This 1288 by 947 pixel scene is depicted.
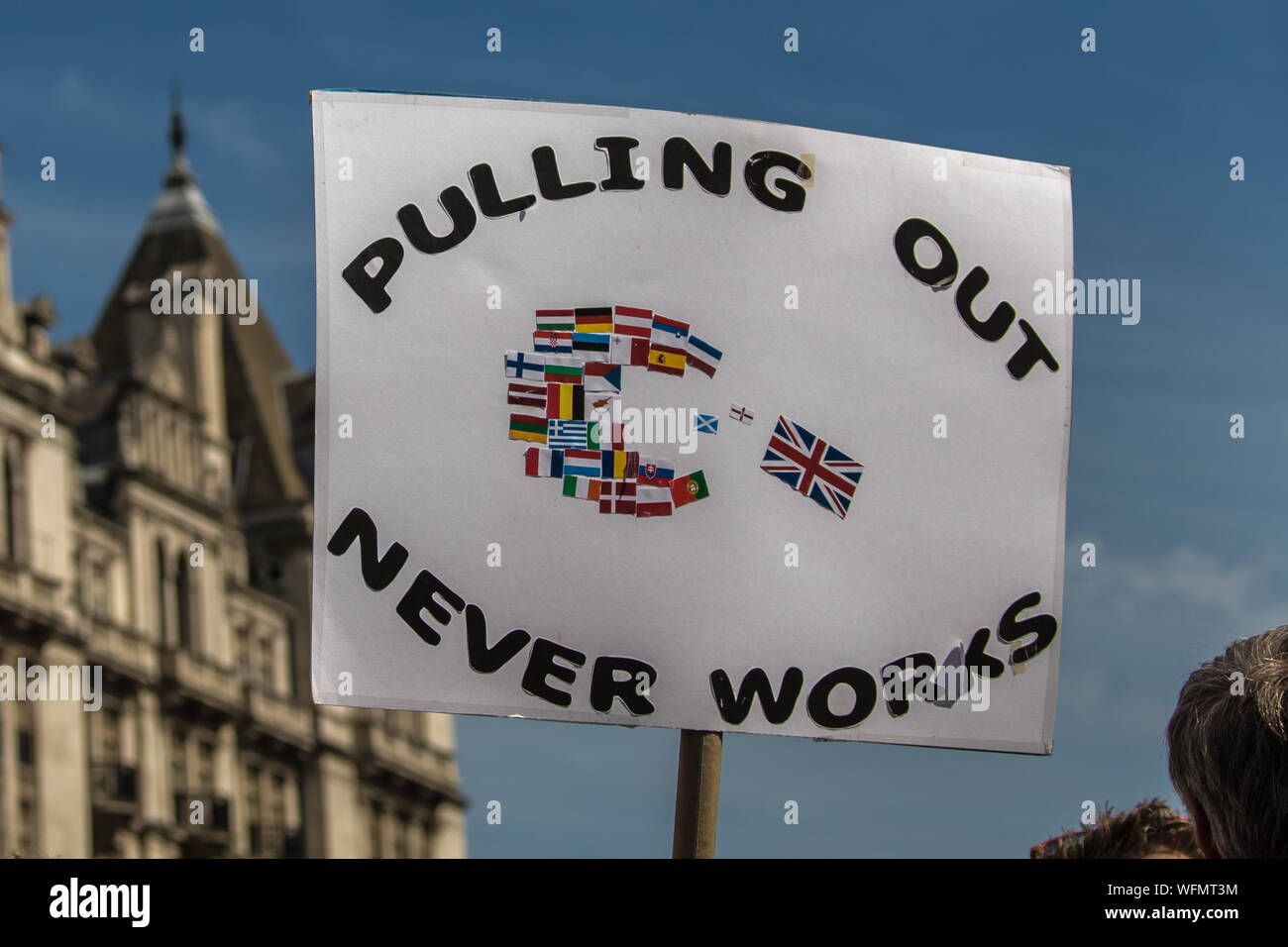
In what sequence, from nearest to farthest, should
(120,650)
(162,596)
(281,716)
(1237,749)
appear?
(1237,749)
(120,650)
(162,596)
(281,716)

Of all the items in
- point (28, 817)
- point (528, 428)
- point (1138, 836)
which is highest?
point (528, 428)

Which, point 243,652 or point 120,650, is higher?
point 243,652

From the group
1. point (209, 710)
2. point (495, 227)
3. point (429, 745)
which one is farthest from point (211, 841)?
point (495, 227)

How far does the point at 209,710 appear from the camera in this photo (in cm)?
4462

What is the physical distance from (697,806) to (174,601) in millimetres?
41193

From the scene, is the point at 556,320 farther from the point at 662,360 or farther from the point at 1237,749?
the point at 1237,749

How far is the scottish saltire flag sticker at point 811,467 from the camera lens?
4516 mm

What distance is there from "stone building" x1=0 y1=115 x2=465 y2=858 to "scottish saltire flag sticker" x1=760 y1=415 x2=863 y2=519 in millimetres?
31635

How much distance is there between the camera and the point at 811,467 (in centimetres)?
454

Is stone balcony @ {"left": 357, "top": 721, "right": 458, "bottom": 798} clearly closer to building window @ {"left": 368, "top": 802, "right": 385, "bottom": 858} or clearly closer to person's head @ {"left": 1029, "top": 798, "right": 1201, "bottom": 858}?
building window @ {"left": 368, "top": 802, "right": 385, "bottom": 858}

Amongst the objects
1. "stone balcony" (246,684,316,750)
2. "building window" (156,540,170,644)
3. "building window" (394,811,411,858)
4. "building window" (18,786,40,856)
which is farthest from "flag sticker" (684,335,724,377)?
"building window" (394,811,411,858)

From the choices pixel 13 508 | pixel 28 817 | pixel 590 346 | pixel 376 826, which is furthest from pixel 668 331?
pixel 376 826
